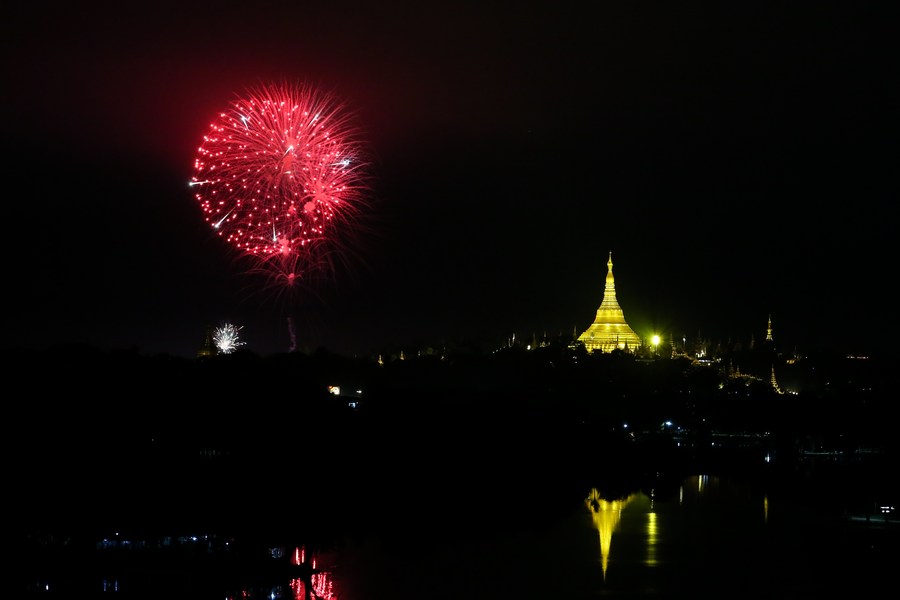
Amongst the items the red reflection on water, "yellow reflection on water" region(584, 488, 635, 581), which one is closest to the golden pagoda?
"yellow reflection on water" region(584, 488, 635, 581)

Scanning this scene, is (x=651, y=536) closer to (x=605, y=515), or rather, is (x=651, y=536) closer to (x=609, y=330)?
(x=605, y=515)

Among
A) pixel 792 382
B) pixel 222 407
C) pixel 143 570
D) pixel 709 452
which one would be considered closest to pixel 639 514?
pixel 222 407

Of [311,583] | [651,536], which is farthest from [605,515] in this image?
[311,583]

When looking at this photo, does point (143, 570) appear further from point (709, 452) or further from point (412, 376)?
point (412, 376)

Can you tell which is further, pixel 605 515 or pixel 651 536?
pixel 605 515

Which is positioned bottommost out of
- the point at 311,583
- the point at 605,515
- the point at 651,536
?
the point at 311,583

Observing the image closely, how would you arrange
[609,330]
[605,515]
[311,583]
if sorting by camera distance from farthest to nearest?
[609,330] < [605,515] < [311,583]
